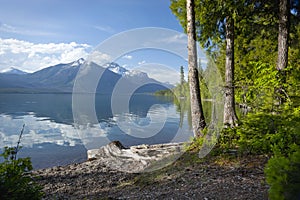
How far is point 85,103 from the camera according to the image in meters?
9.87

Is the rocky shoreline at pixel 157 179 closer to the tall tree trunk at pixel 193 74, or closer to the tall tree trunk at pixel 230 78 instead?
the tall tree trunk at pixel 193 74

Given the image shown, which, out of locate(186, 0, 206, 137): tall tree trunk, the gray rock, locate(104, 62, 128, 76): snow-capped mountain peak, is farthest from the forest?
locate(104, 62, 128, 76): snow-capped mountain peak

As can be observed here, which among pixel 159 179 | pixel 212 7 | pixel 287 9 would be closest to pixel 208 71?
pixel 212 7

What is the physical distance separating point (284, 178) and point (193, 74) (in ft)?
23.3

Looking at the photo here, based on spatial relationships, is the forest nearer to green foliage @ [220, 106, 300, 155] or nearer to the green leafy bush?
green foliage @ [220, 106, 300, 155]

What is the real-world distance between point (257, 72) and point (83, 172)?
6.78m

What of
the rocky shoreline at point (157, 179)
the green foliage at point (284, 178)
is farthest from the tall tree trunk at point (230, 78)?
the green foliage at point (284, 178)

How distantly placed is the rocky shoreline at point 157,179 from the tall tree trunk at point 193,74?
131 cm

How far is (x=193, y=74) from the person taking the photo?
8.83 m

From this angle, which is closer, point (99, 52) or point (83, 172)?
point (99, 52)

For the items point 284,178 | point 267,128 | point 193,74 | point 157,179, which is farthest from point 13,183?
point 193,74

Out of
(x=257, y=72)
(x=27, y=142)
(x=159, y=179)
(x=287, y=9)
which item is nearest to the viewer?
(x=257, y=72)

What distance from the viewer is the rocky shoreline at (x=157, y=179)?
4.92 m

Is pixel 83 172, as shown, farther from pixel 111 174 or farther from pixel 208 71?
pixel 208 71
